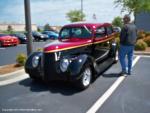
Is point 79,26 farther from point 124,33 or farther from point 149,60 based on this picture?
point 149,60

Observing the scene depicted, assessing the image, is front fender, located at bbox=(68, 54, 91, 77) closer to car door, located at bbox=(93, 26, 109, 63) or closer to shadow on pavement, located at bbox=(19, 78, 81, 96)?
shadow on pavement, located at bbox=(19, 78, 81, 96)

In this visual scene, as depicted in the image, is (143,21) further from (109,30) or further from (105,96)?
(105,96)

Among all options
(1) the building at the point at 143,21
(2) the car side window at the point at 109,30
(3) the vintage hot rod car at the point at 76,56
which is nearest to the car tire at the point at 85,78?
(3) the vintage hot rod car at the point at 76,56

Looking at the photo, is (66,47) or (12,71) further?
(12,71)

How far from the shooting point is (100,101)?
6723mm

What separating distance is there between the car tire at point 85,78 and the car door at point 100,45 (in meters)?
0.88

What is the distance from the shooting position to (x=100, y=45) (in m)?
9.13

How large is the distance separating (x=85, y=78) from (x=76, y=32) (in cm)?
195

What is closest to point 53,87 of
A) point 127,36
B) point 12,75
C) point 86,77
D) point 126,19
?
point 86,77

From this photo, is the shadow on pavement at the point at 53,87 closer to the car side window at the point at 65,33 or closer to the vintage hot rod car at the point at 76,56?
the vintage hot rod car at the point at 76,56

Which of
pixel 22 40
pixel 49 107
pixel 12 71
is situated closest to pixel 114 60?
pixel 12 71

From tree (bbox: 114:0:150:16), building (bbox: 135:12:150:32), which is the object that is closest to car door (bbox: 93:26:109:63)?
tree (bbox: 114:0:150:16)

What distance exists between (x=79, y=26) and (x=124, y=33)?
147 cm

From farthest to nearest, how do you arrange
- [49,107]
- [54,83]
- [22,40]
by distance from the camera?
[22,40] < [54,83] < [49,107]
